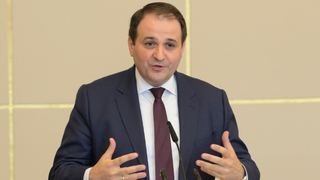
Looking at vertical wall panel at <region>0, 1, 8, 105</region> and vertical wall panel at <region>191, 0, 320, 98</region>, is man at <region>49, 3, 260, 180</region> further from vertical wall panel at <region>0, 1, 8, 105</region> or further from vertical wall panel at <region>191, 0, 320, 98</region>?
vertical wall panel at <region>0, 1, 8, 105</region>

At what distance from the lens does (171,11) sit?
5.99 feet

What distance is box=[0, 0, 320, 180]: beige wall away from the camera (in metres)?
2.51

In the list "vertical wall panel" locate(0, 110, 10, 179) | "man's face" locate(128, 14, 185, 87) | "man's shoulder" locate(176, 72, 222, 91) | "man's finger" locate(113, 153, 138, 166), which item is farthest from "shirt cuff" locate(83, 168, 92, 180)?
"vertical wall panel" locate(0, 110, 10, 179)

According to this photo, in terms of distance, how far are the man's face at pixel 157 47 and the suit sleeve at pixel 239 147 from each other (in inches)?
16.5

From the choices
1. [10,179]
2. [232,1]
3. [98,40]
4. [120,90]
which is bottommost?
[10,179]

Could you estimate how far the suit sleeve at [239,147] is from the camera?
1.68 metres

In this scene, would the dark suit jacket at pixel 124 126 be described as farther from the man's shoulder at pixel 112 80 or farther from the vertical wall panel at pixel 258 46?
the vertical wall panel at pixel 258 46

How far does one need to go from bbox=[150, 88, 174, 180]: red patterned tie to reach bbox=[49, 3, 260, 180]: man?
0.04m

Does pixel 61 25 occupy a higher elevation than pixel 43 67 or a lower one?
higher

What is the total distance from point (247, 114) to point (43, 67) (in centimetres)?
162

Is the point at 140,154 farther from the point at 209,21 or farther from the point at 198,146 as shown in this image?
the point at 209,21

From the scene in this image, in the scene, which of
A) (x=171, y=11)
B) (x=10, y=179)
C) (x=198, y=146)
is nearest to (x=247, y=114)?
(x=198, y=146)

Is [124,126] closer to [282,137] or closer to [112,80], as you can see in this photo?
[112,80]

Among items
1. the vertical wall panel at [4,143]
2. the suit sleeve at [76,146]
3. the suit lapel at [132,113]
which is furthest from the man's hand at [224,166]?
the vertical wall panel at [4,143]
